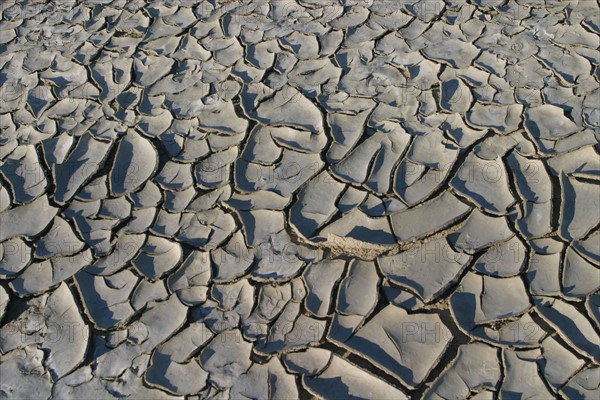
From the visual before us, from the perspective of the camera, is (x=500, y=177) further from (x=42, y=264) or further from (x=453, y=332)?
(x=42, y=264)

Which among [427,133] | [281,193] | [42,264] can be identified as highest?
[427,133]

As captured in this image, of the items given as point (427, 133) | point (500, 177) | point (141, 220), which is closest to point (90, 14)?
point (141, 220)

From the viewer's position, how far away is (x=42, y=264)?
1782 millimetres

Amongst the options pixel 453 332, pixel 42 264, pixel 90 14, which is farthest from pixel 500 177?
pixel 90 14

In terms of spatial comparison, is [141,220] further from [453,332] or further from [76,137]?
[453,332]

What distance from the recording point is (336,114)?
2066 mm

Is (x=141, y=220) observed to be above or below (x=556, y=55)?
below

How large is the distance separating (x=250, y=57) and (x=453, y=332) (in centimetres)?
123

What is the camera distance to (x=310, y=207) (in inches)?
72.4

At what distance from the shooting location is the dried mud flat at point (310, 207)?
1556 millimetres

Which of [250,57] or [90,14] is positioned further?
[90,14]

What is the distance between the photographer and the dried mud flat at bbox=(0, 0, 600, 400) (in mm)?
1556

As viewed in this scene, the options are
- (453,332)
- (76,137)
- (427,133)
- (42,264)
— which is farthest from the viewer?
(76,137)

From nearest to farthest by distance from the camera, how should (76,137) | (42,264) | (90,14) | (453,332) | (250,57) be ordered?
(453,332), (42,264), (76,137), (250,57), (90,14)
